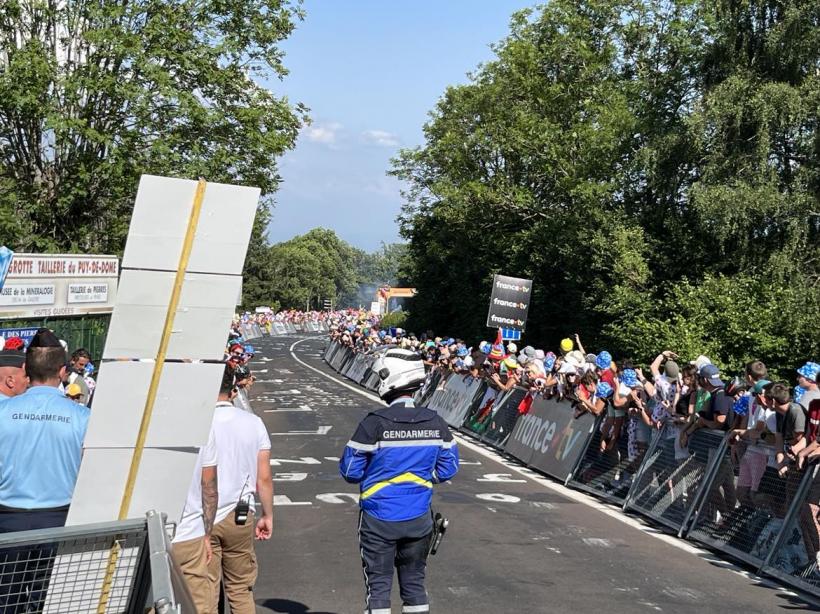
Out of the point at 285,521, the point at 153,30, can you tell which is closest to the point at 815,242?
the point at 153,30

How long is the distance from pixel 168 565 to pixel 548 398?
46.0 feet

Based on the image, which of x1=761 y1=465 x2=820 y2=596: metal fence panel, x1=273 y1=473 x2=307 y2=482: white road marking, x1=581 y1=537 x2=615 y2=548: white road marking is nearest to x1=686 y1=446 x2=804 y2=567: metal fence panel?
x1=761 y1=465 x2=820 y2=596: metal fence panel

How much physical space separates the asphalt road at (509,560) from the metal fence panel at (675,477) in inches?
15.0

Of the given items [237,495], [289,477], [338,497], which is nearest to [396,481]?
[237,495]

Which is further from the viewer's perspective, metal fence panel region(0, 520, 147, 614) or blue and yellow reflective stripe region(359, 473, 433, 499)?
blue and yellow reflective stripe region(359, 473, 433, 499)

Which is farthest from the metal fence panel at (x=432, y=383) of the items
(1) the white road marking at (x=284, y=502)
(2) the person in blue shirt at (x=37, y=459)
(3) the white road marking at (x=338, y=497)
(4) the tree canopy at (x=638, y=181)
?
(2) the person in blue shirt at (x=37, y=459)

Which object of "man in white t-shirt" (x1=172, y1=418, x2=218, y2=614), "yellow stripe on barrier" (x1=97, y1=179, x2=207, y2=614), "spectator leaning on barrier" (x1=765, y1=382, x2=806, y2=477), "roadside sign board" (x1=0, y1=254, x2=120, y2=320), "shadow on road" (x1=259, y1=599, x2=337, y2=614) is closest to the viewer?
"yellow stripe on barrier" (x1=97, y1=179, x2=207, y2=614)

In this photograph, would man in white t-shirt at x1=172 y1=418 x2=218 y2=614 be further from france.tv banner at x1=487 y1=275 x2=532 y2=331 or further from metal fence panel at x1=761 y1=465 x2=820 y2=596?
france.tv banner at x1=487 y1=275 x2=532 y2=331

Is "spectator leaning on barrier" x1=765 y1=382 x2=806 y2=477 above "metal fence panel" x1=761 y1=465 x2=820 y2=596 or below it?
above

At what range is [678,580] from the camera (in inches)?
368

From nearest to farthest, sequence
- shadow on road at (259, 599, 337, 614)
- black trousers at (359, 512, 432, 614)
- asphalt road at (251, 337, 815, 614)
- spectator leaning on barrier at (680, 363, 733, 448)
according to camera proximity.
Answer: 1. black trousers at (359, 512, 432, 614)
2. shadow on road at (259, 599, 337, 614)
3. asphalt road at (251, 337, 815, 614)
4. spectator leaning on barrier at (680, 363, 733, 448)

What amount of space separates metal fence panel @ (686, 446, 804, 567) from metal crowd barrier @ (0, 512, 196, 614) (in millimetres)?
6952

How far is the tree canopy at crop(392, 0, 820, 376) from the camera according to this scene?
31672 mm

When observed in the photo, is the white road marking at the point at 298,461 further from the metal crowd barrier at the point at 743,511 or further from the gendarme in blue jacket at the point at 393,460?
the gendarme in blue jacket at the point at 393,460
